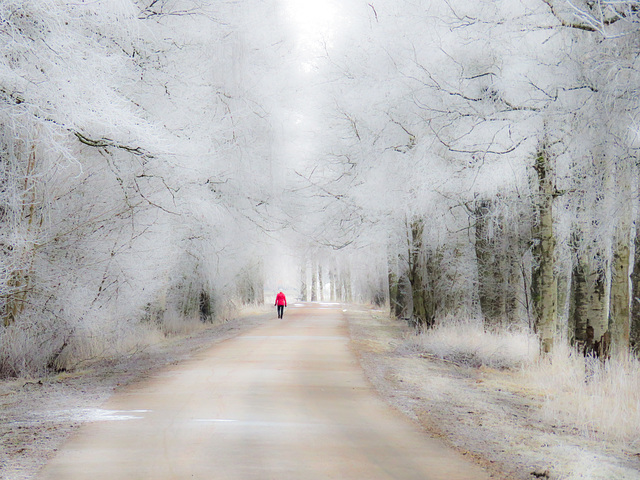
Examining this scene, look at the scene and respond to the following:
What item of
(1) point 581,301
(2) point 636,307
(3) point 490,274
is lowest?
(2) point 636,307

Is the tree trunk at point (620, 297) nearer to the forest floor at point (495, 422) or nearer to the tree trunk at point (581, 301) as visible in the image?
the tree trunk at point (581, 301)

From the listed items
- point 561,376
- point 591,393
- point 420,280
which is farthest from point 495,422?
point 420,280

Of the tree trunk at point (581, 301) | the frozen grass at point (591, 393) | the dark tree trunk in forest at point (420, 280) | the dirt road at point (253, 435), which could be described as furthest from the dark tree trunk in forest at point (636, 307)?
the dark tree trunk in forest at point (420, 280)

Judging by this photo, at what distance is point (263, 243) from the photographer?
32312mm

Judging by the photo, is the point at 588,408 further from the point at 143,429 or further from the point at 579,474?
the point at 143,429

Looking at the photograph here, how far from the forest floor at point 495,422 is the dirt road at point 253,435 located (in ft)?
1.39

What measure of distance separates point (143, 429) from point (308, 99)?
821 inches

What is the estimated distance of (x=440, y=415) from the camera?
10.9 meters

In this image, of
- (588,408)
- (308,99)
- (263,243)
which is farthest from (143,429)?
(263,243)

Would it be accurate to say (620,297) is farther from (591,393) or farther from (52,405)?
(52,405)

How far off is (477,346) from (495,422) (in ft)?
28.7

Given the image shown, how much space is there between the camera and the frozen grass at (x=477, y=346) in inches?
703

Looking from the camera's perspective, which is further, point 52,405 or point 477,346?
point 477,346

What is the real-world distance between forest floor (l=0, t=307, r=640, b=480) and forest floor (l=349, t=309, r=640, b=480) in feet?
0.04
